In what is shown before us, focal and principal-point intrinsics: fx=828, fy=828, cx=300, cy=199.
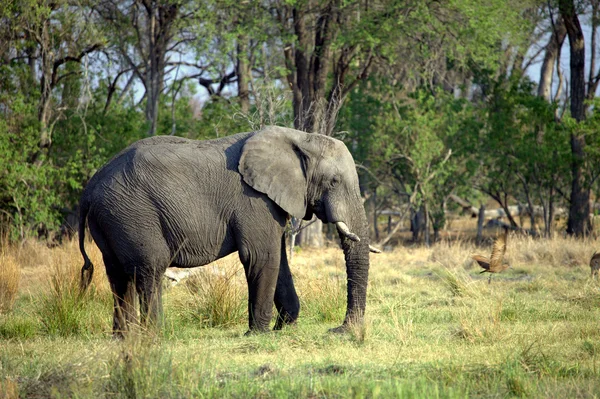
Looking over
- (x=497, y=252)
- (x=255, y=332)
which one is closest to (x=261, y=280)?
(x=255, y=332)

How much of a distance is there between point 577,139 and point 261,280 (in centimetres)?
1523

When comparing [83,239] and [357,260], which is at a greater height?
[83,239]

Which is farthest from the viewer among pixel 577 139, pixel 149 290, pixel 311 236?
pixel 311 236

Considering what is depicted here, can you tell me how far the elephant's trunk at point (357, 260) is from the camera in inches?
336

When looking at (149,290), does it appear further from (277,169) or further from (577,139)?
(577,139)

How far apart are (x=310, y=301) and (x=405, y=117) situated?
15.2 metres

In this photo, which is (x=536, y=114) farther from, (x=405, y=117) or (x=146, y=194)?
(x=146, y=194)

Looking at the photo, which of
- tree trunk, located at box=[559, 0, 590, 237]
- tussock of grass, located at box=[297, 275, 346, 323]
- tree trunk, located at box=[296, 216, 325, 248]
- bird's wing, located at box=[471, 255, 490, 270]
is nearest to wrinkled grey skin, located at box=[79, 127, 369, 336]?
tussock of grass, located at box=[297, 275, 346, 323]

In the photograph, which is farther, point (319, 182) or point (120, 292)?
point (319, 182)

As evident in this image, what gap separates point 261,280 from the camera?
8.28 metres

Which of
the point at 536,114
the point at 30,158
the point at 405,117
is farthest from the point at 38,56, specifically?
the point at 536,114

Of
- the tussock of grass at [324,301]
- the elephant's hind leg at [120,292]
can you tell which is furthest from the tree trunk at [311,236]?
the elephant's hind leg at [120,292]

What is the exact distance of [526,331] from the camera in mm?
8148

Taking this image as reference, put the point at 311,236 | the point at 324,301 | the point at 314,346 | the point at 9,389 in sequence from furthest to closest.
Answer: the point at 311,236 < the point at 324,301 < the point at 314,346 < the point at 9,389
